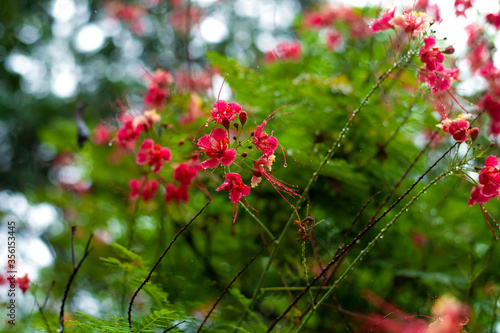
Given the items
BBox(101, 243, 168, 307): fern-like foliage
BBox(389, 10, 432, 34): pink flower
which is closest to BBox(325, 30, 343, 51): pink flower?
BBox(389, 10, 432, 34): pink flower

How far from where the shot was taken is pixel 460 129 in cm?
121

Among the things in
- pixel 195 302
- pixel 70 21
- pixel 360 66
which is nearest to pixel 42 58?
pixel 70 21

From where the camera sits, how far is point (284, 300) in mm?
1820

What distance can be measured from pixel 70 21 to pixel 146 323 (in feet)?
17.4

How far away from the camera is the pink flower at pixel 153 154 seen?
63.0 inches

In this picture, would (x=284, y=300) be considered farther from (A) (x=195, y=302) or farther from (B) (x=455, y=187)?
(B) (x=455, y=187)

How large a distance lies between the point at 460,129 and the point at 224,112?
658mm

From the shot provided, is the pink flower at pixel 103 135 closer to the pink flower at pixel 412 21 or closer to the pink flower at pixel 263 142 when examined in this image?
the pink flower at pixel 263 142

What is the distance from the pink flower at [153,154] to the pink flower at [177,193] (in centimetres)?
16

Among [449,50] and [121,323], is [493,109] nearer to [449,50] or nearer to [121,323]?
[449,50]

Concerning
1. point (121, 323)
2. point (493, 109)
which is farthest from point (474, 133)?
point (121, 323)

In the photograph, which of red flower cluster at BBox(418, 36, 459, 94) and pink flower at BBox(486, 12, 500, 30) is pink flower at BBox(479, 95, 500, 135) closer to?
pink flower at BBox(486, 12, 500, 30)

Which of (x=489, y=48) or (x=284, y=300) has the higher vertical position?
(x=489, y=48)

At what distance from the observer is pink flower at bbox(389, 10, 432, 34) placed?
134 centimetres
